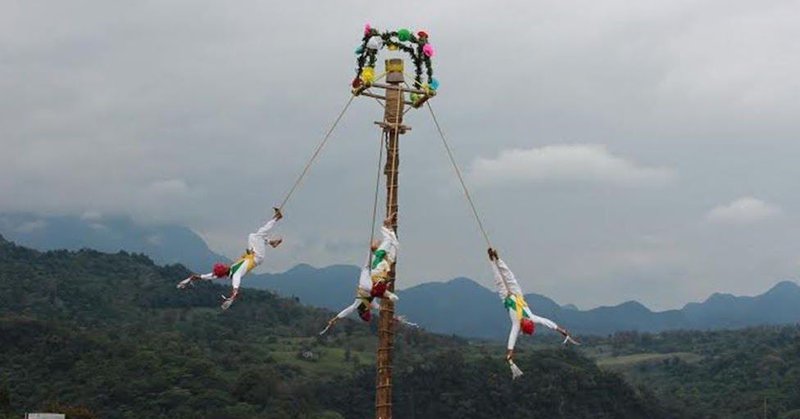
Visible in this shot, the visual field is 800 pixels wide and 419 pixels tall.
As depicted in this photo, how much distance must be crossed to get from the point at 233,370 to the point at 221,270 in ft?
185

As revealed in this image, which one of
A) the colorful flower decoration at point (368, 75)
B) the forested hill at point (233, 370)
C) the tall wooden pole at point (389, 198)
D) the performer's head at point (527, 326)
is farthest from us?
the forested hill at point (233, 370)

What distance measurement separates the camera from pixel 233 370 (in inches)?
2483

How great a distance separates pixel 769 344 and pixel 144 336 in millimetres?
59817

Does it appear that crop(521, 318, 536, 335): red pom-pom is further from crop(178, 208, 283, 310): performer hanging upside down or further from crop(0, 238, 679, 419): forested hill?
crop(0, 238, 679, 419): forested hill

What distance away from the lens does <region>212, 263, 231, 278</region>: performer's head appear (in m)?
8.13

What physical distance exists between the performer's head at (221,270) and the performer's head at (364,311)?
107 cm

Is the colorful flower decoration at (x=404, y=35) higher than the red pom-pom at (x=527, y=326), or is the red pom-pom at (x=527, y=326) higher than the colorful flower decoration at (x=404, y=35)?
the colorful flower decoration at (x=404, y=35)

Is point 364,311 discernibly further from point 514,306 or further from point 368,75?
point 368,75

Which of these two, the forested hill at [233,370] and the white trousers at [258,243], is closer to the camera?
the white trousers at [258,243]

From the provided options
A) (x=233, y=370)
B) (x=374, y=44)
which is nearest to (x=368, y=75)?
(x=374, y=44)

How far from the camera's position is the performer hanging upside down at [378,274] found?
7.57 meters

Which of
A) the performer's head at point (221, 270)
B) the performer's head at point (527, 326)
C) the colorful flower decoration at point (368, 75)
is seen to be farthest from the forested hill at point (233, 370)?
the performer's head at point (527, 326)

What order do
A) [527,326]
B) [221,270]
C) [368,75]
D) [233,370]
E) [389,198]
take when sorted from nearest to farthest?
1. [527,326]
2. [389,198]
3. [368,75]
4. [221,270]
5. [233,370]

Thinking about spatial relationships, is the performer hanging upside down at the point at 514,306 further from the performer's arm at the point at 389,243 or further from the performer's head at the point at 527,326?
the performer's arm at the point at 389,243
